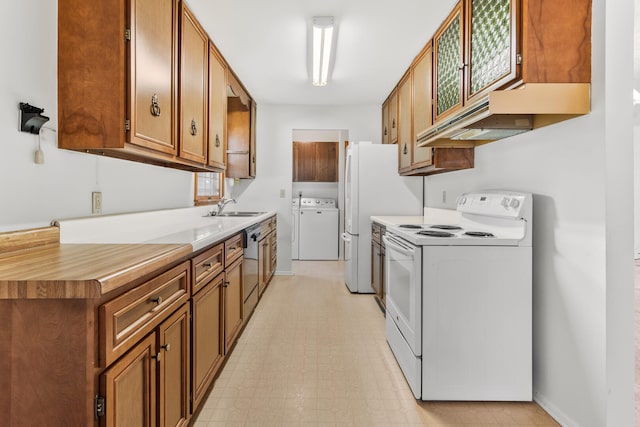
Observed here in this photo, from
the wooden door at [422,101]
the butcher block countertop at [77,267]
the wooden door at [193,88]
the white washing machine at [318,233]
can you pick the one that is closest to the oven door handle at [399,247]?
the wooden door at [422,101]

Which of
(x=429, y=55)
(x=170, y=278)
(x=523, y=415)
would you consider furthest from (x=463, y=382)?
(x=429, y=55)

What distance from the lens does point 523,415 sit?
1.76 meters

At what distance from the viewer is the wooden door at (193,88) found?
2.20 meters

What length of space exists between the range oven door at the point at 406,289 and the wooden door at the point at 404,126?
1206 mm

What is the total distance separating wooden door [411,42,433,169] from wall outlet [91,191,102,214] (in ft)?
7.34

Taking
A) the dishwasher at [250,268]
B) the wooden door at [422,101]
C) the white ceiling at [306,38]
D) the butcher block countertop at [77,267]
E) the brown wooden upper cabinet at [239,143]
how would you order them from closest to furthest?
the butcher block countertop at [77,267] < the white ceiling at [306,38] < the dishwasher at [250,268] < the wooden door at [422,101] < the brown wooden upper cabinet at [239,143]

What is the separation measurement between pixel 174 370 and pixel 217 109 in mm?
2160

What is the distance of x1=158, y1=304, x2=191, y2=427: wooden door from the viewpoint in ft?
4.11

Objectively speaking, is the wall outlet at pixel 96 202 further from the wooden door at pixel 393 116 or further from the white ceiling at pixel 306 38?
the wooden door at pixel 393 116

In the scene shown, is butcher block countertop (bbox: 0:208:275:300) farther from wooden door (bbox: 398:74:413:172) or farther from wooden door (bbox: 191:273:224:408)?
wooden door (bbox: 398:74:413:172)

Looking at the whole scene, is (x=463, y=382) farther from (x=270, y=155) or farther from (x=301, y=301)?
(x=270, y=155)

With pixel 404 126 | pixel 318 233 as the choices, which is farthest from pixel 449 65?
pixel 318 233

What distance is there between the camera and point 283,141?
4688mm

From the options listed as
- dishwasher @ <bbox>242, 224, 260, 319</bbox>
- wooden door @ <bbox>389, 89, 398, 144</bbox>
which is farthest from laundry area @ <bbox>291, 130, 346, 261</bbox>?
dishwasher @ <bbox>242, 224, 260, 319</bbox>
